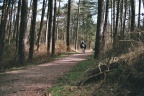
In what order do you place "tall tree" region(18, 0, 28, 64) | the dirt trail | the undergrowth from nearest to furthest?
the undergrowth < the dirt trail < "tall tree" region(18, 0, 28, 64)

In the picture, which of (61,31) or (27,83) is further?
(61,31)

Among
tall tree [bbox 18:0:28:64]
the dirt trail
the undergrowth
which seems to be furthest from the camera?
tall tree [bbox 18:0:28:64]

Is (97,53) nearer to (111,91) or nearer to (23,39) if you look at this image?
(23,39)

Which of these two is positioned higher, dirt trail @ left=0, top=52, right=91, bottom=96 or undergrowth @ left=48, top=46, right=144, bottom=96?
undergrowth @ left=48, top=46, right=144, bottom=96

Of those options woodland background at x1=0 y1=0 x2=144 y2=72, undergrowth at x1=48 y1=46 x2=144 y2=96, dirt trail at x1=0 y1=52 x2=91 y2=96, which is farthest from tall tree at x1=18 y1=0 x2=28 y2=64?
undergrowth at x1=48 y1=46 x2=144 y2=96

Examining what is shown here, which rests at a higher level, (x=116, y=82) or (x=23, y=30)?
(x=23, y=30)

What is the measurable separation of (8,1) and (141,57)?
2372 cm

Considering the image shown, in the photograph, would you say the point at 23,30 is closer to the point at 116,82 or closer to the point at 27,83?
the point at 27,83

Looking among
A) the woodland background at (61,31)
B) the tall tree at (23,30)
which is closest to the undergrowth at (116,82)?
the woodland background at (61,31)

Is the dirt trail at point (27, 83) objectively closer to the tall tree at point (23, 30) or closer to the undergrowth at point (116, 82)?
the undergrowth at point (116, 82)

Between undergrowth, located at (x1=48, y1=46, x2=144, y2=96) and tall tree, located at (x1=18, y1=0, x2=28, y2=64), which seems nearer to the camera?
undergrowth, located at (x1=48, y1=46, x2=144, y2=96)

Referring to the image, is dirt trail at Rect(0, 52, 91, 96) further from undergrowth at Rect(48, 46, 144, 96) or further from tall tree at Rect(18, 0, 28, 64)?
tall tree at Rect(18, 0, 28, 64)

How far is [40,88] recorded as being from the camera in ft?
37.0

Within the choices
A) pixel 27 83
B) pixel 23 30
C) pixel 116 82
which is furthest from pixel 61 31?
pixel 116 82
